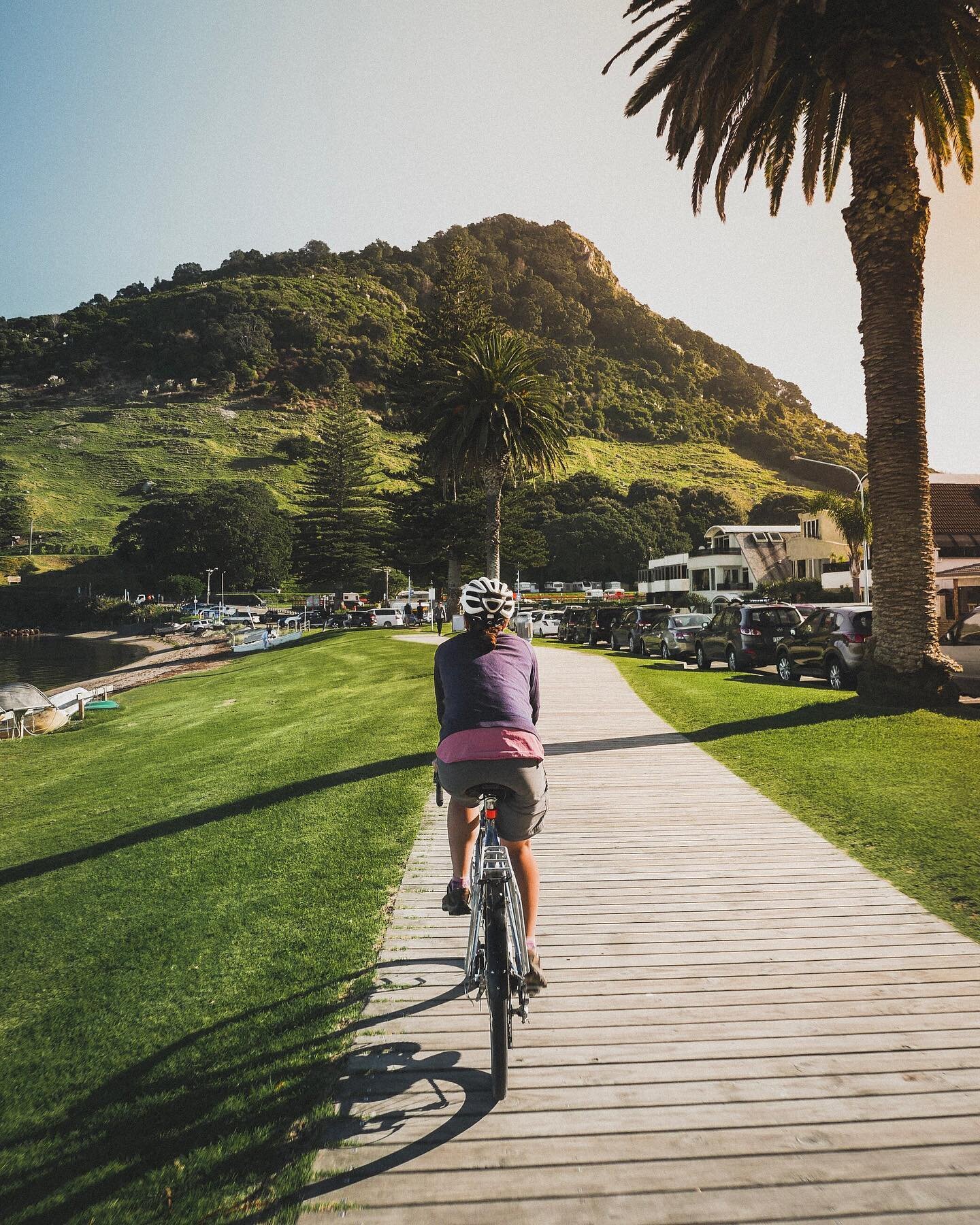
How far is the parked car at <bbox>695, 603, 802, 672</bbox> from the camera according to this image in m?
19.8

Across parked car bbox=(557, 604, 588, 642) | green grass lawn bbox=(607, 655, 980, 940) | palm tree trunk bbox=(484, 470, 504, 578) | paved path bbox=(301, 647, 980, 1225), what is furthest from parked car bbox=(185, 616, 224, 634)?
paved path bbox=(301, 647, 980, 1225)

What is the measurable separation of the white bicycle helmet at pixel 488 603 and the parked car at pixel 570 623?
34.2 meters

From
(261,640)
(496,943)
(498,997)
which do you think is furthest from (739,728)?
(261,640)

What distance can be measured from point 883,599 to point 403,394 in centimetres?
3803

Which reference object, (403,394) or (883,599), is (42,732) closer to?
(883,599)

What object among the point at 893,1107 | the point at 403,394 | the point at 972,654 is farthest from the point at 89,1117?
the point at 403,394

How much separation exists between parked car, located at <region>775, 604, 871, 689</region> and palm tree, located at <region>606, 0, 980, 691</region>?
2219 mm

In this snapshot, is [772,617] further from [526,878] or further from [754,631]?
[526,878]

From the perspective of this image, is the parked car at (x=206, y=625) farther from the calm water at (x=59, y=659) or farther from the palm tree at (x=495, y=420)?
the palm tree at (x=495, y=420)

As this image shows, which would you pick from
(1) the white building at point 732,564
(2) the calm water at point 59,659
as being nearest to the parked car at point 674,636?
(2) the calm water at point 59,659

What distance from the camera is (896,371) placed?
12273mm

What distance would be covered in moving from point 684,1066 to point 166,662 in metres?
50.3

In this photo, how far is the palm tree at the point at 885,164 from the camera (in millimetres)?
11836

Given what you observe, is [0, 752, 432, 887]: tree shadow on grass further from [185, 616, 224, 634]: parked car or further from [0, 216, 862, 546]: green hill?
[0, 216, 862, 546]: green hill
